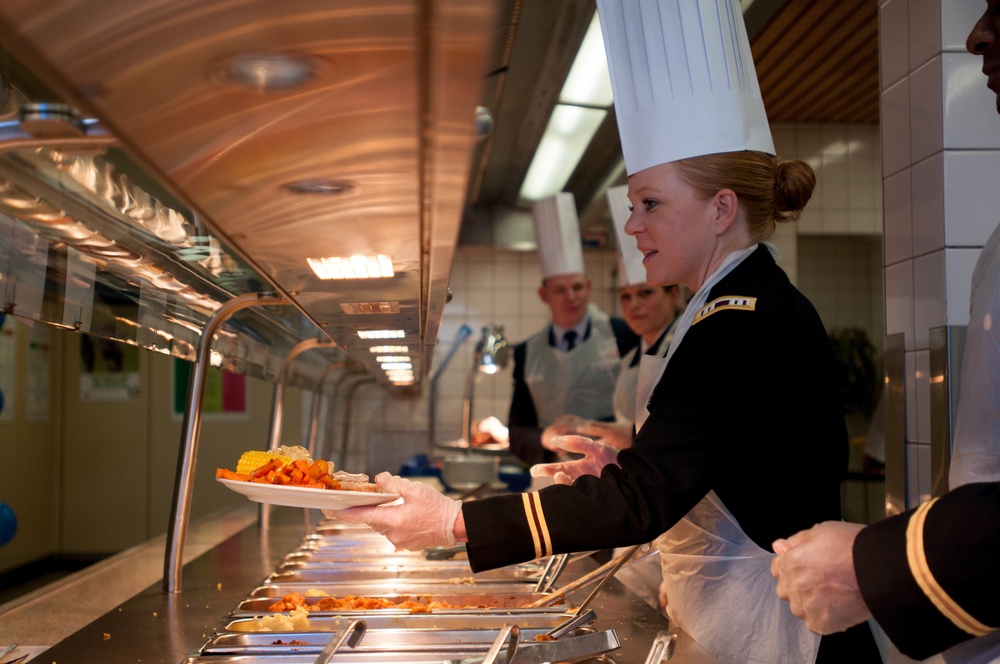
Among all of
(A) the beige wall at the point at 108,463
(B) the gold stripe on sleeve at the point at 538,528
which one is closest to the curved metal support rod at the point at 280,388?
(B) the gold stripe on sleeve at the point at 538,528

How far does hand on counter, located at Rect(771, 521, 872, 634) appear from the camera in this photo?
36.4 inches

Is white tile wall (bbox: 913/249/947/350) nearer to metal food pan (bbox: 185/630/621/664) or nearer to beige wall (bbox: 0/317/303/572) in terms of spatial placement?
metal food pan (bbox: 185/630/621/664)

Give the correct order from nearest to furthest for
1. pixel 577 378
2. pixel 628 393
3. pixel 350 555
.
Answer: pixel 350 555 → pixel 628 393 → pixel 577 378

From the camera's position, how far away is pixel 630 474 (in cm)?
121

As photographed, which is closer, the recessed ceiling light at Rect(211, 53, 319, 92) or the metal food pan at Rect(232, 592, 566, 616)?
the recessed ceiling light at Rect(211, 53, 319, 92)

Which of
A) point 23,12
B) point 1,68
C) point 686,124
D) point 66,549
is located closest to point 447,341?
point 66,549

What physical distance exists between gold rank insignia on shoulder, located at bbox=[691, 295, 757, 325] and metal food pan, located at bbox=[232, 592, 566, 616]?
0.58 metres

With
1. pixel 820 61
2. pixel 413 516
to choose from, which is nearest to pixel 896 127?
pixel 413 516

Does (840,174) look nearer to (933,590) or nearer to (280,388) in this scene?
(280,388)

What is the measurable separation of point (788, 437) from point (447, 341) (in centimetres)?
534

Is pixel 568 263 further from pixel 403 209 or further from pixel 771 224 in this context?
pixel 403 209

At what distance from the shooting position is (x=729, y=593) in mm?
1351

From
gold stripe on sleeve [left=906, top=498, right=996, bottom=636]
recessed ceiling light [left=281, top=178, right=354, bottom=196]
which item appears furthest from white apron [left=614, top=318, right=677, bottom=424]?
recessed ceiling light [left=281, top=178, right=354, bottom=196]

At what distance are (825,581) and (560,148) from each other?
134 inches
